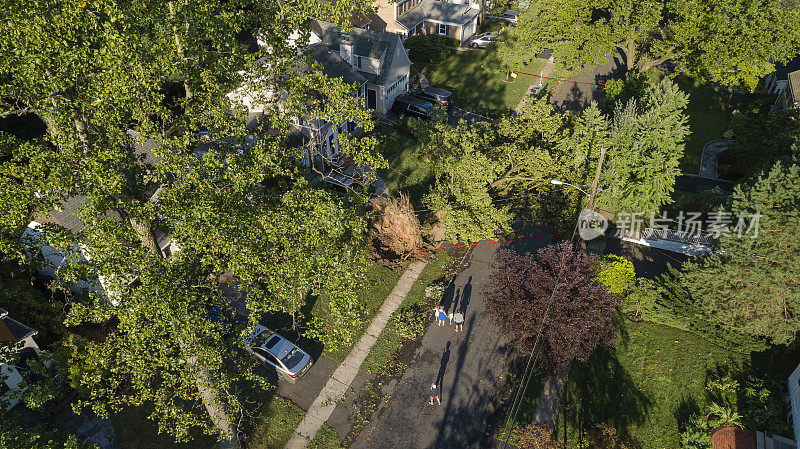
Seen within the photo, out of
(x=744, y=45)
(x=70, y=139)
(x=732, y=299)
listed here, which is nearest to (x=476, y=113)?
(x=744, y=45)

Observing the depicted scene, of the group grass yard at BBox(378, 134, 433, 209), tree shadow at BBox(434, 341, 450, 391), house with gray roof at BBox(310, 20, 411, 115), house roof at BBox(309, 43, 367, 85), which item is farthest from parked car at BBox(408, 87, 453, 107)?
tree shadow at BBox(434, 341, 450, 391)

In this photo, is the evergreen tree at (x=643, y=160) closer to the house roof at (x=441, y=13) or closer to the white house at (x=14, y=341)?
the house roof at (x=441, y=13)

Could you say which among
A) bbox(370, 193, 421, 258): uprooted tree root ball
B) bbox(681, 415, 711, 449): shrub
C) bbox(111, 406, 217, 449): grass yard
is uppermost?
bbox(370, 193, 421, 258): uprooted tree root ball

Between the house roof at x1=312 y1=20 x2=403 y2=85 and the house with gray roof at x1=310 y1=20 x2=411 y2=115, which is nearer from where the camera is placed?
the house with gray roof at x1=310 y1=20 x2=411 y2=115

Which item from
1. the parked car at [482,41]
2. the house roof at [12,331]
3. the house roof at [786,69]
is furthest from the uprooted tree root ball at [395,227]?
the house roof at [786,69]

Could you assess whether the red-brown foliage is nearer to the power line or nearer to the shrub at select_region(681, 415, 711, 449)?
the power line

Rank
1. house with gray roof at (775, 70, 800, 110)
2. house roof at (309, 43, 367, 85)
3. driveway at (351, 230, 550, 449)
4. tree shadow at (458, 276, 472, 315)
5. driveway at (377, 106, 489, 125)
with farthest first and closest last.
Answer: driveway at (377, 106, 489, 125)
house with gray roof at (775, 70, 800, 110)
house roof at (309, 43, 367, 85)
tree shadow at (458, 276, 472, 315)
driveway at (351, 230, 550, 449)

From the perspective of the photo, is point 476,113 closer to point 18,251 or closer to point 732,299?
point 732,299
